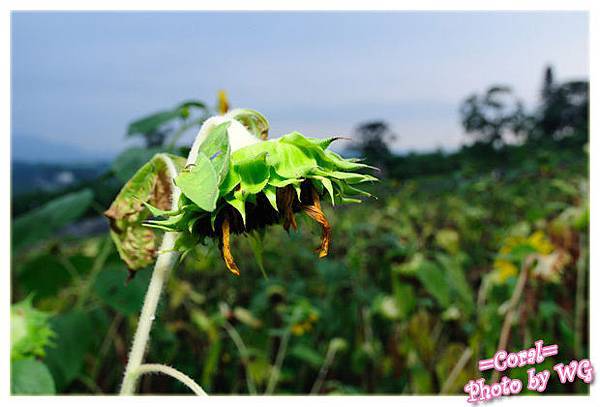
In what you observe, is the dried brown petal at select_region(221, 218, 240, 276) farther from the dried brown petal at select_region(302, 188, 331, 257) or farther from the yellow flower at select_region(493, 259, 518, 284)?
the yellow flower at select_region(493, 259, 518, 284)

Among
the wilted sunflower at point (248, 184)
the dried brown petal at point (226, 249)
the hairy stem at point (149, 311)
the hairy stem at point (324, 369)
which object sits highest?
the wilted sunflower at point (248, 184)

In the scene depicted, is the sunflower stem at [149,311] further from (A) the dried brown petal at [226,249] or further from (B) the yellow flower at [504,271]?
(B) the yellow flower at [504,271]

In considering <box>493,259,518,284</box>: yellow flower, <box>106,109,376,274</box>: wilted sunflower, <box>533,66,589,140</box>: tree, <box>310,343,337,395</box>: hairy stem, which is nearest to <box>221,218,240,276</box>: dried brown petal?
<box>106,109,376,274</box>: wilted sunflower

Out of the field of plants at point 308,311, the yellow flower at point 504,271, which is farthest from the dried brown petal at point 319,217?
the yellow flower at point 504,271

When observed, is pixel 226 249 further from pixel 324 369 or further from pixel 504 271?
pixel 504 271
